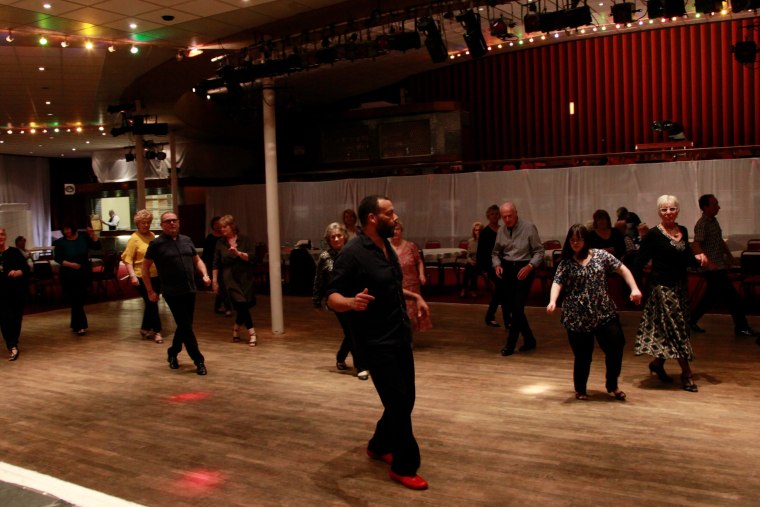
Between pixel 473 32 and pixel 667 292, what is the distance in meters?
5.28

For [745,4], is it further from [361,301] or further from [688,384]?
[361,301]

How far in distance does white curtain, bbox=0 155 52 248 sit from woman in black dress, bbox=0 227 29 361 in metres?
18.3

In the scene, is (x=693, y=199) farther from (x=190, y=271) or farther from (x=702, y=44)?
(x=190, y=271)

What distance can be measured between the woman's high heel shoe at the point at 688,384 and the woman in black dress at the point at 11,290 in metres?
6.35

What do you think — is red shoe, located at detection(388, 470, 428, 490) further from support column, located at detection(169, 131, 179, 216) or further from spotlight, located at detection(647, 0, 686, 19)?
support column, located at detection(169, 131, 179, 216)

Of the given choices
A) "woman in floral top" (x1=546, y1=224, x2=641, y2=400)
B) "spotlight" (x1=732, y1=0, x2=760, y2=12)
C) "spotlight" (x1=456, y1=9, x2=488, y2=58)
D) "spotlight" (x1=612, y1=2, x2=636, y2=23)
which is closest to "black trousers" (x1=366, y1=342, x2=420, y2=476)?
"woman in floral top" (x1=546, y1=224, x2=641, y2=400)

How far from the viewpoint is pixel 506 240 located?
262 inches

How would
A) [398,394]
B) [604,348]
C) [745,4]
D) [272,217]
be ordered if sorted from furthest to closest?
[272,217] < [745,4] < [604,348] < [398,394]

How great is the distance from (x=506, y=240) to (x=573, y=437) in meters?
2.79

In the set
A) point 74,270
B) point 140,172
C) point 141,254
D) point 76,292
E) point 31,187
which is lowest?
point 76,292

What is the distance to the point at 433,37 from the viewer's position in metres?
9.30

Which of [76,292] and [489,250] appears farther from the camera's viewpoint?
[76,292]

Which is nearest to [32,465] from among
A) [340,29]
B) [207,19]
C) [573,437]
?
[573,437]

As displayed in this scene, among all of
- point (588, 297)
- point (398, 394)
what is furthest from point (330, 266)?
point (398, 394)
